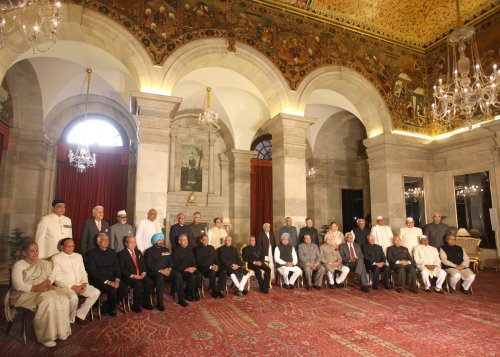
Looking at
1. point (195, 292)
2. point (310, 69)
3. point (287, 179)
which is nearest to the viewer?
point (195, 292)

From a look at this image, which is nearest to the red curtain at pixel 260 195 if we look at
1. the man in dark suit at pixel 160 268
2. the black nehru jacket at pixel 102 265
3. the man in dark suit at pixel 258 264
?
the man in dark suit at pixel 258 264

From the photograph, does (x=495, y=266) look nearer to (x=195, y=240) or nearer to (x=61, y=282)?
(x=195, y=240)

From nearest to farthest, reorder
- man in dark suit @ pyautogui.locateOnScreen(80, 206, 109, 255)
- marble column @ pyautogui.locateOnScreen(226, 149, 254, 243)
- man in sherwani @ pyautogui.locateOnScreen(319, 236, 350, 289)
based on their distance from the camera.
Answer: man in dark suit @ pyautogui.locateOnScreen(80, 206, 109, 255)
man in sherwani @ pyautogui.locateOnScreen(319, 236, 350, 289)
marble column @ pyautogui.locateOnScreen(226, 149, 254, 243)

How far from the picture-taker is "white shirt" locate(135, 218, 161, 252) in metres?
5.59

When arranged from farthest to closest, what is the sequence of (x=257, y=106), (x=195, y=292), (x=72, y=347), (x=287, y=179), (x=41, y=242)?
(x=257, y=106) → (x=287, y=179) → (x=195, y=292) → (x=41, y=242) → (x=72, y=347)

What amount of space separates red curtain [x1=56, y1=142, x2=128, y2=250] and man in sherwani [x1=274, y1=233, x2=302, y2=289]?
6.66 metres

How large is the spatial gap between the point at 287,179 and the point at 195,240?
8.37ft

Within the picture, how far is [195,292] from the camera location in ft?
17.2

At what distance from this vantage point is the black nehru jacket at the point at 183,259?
212 inches

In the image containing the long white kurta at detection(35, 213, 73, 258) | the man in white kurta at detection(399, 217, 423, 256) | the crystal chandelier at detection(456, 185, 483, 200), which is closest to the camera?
the long white kurta at detection(35, 213, 73, 258)

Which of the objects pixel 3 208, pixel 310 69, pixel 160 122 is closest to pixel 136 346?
pixel 160 122

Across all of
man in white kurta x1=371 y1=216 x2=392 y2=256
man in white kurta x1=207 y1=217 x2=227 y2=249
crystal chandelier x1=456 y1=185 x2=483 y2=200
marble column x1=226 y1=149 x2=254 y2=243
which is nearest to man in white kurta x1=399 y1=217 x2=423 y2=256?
man in white kurta x1=371 y1=216 x2=392 y2=256

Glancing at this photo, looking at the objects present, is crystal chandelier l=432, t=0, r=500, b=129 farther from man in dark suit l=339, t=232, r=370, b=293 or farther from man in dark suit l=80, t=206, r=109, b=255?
man in dark suit l=80, t=206, r=109, b=255

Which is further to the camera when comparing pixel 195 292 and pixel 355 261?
pixel 355 261
